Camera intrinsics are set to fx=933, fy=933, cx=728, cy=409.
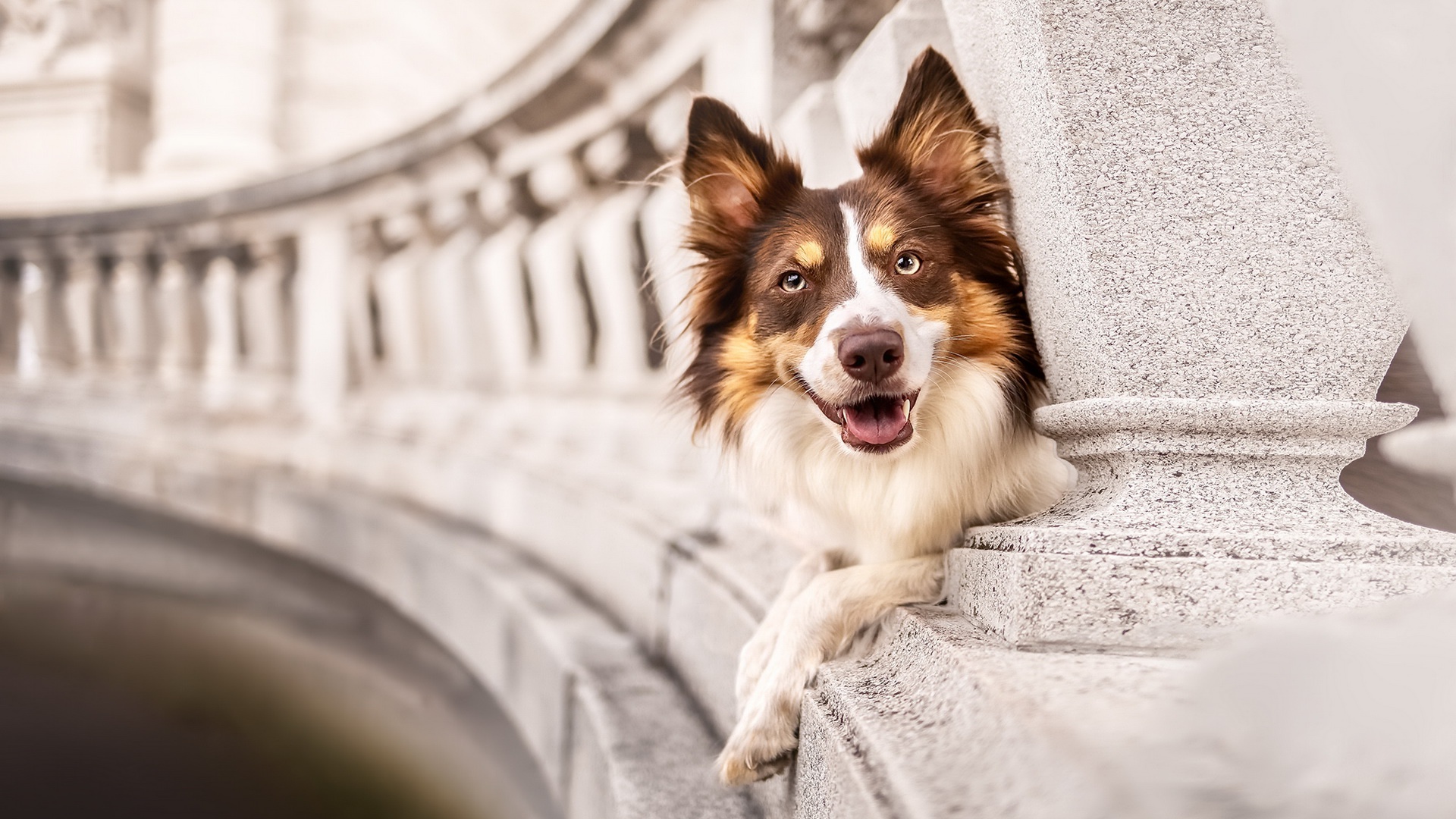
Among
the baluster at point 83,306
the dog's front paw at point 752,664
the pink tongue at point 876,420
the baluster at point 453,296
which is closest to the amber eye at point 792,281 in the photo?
the pink tongue at point 876,420

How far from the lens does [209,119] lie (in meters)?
7.94

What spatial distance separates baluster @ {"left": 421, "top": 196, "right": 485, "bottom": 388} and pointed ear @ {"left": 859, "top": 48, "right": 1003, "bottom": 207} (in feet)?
8.23

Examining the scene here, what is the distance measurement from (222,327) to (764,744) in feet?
15.8

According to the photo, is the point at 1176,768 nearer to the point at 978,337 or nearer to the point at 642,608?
the point at 978,337

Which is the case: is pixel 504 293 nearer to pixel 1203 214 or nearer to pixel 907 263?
pixel 907 263

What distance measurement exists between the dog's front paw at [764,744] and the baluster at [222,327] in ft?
14.9

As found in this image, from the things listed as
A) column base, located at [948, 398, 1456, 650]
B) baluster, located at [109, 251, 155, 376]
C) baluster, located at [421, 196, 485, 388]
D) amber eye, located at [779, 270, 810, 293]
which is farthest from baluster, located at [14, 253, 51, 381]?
column base, located at [948, 398, 1456, 650]

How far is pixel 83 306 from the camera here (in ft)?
18.7

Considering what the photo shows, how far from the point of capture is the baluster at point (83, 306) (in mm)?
5664

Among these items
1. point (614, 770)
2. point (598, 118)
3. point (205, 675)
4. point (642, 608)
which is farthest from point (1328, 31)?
point (205, 675)

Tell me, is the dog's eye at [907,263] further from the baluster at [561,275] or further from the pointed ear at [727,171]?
the baluster at [561,275]

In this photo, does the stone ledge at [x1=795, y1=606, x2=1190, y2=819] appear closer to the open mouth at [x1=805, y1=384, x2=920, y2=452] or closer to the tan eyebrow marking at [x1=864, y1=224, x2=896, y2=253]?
the open mouth at [x1=805, y1=384, x2=920, y2=452]

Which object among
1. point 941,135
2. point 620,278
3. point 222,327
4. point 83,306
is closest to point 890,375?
point 941,135

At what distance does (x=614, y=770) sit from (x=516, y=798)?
81 cm
